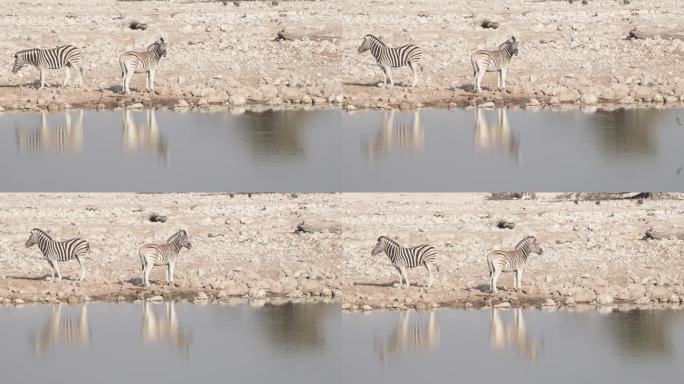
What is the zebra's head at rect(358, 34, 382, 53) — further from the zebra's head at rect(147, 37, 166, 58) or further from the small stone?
the small stone

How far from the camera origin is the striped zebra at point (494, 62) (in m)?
24.1

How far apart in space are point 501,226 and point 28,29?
666cm

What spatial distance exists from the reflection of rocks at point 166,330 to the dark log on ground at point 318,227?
3.62 metres

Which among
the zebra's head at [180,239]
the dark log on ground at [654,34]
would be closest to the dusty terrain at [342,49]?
the dark log on ground at [654,34]

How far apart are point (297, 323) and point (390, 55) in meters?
4.56

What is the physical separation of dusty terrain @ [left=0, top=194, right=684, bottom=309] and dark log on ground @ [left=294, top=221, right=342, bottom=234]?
0.18 feet

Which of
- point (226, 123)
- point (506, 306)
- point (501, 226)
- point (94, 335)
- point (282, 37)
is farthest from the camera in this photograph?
point (282, 37)

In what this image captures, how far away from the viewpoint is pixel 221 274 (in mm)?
22859

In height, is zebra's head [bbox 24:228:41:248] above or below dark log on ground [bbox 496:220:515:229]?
below

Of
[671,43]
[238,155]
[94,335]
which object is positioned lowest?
[94,335]

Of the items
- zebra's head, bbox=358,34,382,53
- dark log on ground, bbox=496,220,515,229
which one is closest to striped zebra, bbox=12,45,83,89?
zebra's head, bbox=358,34,382,53

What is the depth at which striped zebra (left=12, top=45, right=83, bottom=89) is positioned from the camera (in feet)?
79.5

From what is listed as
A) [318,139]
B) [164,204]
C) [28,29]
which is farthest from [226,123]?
[28,29]

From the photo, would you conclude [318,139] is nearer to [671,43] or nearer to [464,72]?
[464,72]
